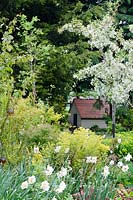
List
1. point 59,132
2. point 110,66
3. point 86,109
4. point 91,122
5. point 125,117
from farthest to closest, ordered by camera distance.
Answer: point 86,109, point 91,122, point 125,117, point 110,66, point 59,132

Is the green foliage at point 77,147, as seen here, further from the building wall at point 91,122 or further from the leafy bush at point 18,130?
the building wall at point 91,122

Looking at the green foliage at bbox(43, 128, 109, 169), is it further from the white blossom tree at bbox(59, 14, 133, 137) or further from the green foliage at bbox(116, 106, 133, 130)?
the green foliage at bbox(116, 106, 133, 130)

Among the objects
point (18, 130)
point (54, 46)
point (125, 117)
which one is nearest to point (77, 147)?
point (18, 130)

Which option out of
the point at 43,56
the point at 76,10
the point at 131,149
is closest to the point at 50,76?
the point at 43,56

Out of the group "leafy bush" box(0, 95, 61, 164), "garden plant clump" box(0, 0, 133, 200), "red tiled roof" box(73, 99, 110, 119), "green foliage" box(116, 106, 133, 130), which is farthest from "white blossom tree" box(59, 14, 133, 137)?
"red tiled roof" box(73, 99, 110, 119)

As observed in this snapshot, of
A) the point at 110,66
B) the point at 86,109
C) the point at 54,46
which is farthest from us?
the point at 86,109

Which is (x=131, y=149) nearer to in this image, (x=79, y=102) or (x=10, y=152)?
(x=10, y=152)

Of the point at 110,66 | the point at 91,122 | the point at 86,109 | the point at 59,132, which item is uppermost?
the point at 110,66

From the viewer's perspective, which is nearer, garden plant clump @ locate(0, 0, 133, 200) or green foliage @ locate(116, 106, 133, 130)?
garden plant clump @ locate(0, 0, 133, 200)

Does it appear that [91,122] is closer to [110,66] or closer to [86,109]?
[86,109]

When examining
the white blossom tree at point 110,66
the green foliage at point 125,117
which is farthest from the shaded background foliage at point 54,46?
the green foliage at point 125,117

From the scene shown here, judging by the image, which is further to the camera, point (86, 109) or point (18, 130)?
point (86, 109)

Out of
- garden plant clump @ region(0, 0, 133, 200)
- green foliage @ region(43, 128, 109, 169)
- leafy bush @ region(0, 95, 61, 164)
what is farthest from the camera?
green foliage @ region(43, 128, 109, 169)

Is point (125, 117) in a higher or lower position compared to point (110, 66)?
lower
